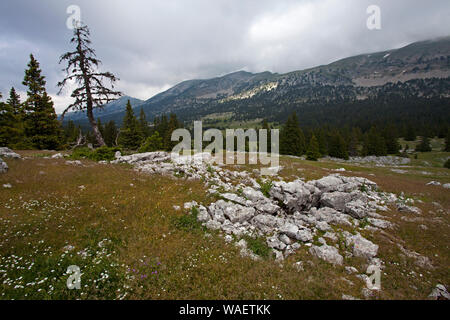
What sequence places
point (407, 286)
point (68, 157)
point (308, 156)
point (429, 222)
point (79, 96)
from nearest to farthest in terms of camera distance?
1. point (407, 286)
2. point (429, 222)
3. point (68, 157)
4. point (79, 96)
5. point (308, 156)

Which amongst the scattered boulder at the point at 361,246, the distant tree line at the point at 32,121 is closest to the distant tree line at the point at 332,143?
the scattered boulder at the point at 361,246

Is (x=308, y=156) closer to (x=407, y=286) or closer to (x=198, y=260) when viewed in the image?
(x=407, y=286)

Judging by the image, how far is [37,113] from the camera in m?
29.3

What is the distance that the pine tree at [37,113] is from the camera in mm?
29375

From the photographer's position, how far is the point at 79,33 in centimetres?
1980

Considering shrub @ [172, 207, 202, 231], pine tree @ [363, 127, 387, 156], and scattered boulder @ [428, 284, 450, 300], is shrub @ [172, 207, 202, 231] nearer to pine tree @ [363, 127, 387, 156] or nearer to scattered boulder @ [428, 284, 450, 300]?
scattered boulder @ [428, 284, 450, 300]

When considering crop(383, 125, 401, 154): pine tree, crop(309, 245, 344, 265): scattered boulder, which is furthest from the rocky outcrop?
crop(383, 125, 401, 154): pine tree

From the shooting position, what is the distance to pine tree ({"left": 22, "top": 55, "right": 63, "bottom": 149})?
29.4 metres

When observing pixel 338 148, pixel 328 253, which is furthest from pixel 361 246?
pixel 338 148

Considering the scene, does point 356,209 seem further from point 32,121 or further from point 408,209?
point 32,121

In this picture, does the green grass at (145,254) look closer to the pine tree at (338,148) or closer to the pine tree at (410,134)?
the pine tree at (338,148)
